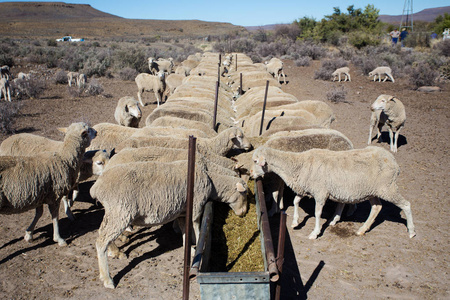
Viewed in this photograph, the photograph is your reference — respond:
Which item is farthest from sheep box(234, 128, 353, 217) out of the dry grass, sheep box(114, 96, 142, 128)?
sheep box(114, 96, 142, 128)

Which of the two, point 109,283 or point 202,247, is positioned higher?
point 202,247

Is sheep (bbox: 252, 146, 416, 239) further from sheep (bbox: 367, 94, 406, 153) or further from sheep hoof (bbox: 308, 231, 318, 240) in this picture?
sheep (bbox: 367, 94, 406, 153)

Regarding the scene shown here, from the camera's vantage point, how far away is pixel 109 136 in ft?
25.7

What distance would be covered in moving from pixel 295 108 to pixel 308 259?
599 cm

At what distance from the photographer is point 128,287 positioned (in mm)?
4727

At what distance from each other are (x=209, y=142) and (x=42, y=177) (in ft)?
10.9

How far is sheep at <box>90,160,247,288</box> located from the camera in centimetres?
454

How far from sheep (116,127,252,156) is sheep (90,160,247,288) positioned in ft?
5.80

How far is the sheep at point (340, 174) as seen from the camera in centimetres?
572

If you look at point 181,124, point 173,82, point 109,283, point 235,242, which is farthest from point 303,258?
point 173,82

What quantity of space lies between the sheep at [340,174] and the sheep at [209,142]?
1.15 meters

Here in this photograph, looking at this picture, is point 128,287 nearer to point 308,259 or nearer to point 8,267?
point 8,267

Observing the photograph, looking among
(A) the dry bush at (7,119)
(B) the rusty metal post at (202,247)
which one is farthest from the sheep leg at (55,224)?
(A) the dry bush at (7,119)

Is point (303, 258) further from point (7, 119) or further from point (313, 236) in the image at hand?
point (7, 119)
